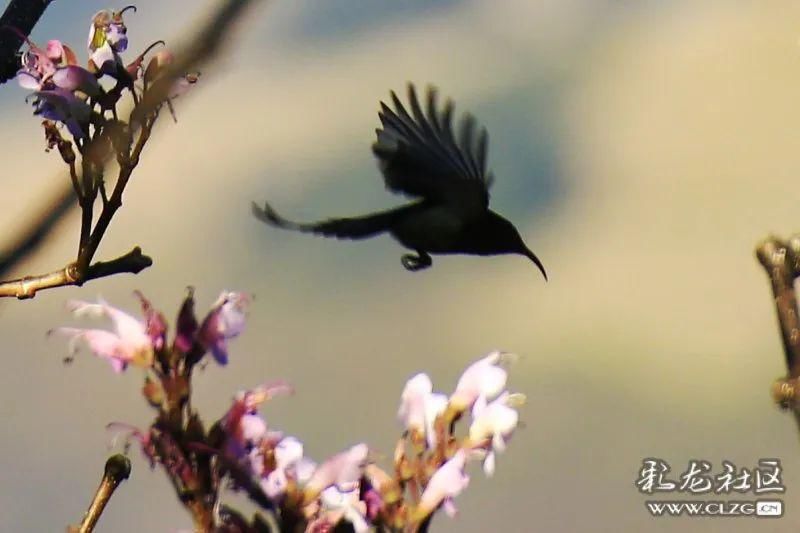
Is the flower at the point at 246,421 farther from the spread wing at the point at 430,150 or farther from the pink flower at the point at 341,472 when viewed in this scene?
the spread wing at the point at 430,150

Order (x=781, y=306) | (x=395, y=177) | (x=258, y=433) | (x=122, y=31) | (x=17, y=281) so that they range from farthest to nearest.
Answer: (x=395, y=177)
(x=122, y=31)
(x=17, y=281)
(x=258, y=433)
(x=781, y=306)

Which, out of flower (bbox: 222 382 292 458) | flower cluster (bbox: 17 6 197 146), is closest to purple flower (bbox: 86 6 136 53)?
flower cluster (bbox: 17 6 197 146)

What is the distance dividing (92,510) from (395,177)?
464cm

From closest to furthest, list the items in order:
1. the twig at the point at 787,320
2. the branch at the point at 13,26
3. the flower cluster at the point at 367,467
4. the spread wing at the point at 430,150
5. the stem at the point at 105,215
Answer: the twig at the point at 787,320 < the flower cluster at the point at 367,467 < the stem at the point at 105,215 < the branch at the point at 13,26 < the spread wing at the point at 430,150

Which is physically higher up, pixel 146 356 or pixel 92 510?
pixel 146 356

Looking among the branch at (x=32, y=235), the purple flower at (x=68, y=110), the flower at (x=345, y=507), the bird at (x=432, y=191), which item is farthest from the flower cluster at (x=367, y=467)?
the bird at (x=432, y=191)

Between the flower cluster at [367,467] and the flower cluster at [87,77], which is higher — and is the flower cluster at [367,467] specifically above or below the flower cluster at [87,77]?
below

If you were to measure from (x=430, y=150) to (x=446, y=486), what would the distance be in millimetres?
4526

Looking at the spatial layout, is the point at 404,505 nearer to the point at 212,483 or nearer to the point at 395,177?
the point at 212,483

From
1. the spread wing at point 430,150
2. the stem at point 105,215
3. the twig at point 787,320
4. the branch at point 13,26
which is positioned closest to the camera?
the twig at point 787,320

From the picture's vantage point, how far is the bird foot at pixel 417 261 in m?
8.63

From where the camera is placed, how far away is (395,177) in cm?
848

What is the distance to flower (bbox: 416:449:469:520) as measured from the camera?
402 cm

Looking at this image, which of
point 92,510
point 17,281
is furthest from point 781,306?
point 17,281
